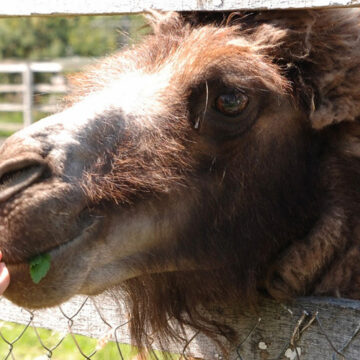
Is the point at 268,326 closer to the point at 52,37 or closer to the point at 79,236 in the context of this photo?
the point at 79,236

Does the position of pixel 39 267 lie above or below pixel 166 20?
below

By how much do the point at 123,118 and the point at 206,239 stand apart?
617 millimetres

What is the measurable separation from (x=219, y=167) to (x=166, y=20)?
0.85 meters

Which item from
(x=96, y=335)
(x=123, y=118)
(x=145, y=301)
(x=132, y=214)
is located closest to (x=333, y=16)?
(x=123, y=118)

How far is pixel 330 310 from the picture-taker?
9.38ft

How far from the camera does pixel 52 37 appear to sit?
33.0m

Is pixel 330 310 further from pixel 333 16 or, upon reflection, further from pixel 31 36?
pixel 31 36

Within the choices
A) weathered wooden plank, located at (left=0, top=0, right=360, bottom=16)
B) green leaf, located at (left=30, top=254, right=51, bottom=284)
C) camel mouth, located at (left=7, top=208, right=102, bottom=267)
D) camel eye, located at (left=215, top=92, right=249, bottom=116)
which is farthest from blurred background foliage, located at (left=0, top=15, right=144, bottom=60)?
green leaf, located at (left=30, top=254, right=51, bottom=284)

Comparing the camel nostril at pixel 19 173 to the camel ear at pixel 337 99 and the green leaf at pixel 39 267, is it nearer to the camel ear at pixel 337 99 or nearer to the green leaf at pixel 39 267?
the green leaf at pixel 39 267

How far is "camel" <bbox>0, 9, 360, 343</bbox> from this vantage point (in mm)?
3160

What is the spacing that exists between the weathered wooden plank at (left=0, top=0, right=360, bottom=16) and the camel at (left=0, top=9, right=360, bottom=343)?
7.4 inches

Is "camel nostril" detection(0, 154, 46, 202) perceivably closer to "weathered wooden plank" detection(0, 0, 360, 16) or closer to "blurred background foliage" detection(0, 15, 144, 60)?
"weathered wooden plank" detection(0, 0, 360, 16)

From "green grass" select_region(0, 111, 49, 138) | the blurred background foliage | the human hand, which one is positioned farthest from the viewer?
the blurred background foliage

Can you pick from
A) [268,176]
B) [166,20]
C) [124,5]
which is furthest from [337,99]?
[124,5]
